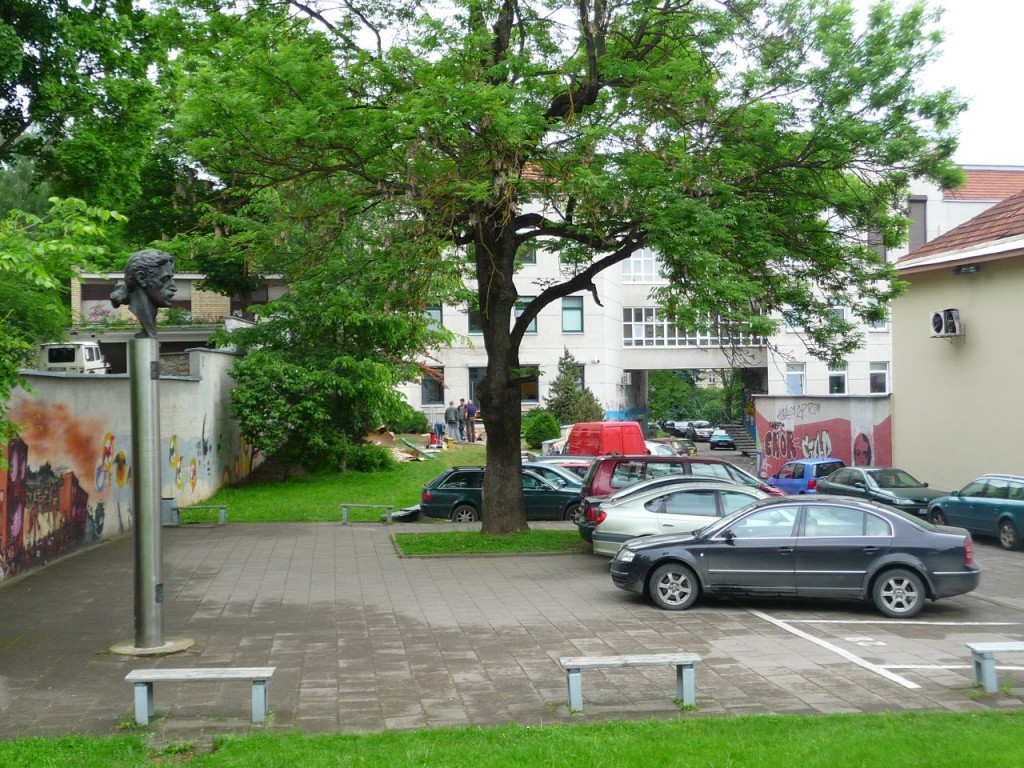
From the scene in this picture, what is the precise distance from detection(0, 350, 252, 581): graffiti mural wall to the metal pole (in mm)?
1743

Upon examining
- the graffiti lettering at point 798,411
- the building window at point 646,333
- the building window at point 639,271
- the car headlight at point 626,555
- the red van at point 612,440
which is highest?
the building window at point 639,271

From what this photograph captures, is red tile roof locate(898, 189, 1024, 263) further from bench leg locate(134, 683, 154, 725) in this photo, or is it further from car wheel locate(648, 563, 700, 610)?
bench leg locate(134, 683, 154, 725)

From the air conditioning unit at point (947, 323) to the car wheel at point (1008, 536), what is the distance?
7.17 m

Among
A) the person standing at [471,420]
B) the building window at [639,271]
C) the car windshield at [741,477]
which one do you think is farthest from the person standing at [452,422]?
the car windshield at [741,477]

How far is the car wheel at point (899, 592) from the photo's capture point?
13.0 meters

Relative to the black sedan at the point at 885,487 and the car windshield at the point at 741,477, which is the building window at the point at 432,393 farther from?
the car windshield at the point at 741,477

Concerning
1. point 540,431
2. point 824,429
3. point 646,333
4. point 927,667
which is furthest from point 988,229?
point 646,333

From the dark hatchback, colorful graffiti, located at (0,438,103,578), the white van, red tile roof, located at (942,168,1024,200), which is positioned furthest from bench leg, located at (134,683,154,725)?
red tile roof, located at (942,168,1024,200)

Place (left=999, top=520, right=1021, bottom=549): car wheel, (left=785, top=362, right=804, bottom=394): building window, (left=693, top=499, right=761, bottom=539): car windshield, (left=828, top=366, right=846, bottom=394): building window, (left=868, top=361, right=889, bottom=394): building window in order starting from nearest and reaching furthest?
(left=693, top=499, right=761, bottom=539): car windshield < (left=999, top=520, right=1021, bottom=549): car wheel < (left=785, top=362, right=804, bottom=394): building window < (left=828, top=366, right=846, bottom=394): building window < (left=868, top=361, right=889, bottom=394): building window

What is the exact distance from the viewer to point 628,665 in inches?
342

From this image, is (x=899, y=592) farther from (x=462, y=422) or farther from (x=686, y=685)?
(x=462, y=422)

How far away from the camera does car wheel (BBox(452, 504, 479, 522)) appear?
25.2 meters

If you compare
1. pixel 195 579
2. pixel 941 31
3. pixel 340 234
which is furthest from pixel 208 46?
pixel 941 31

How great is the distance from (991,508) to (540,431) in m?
25.2
